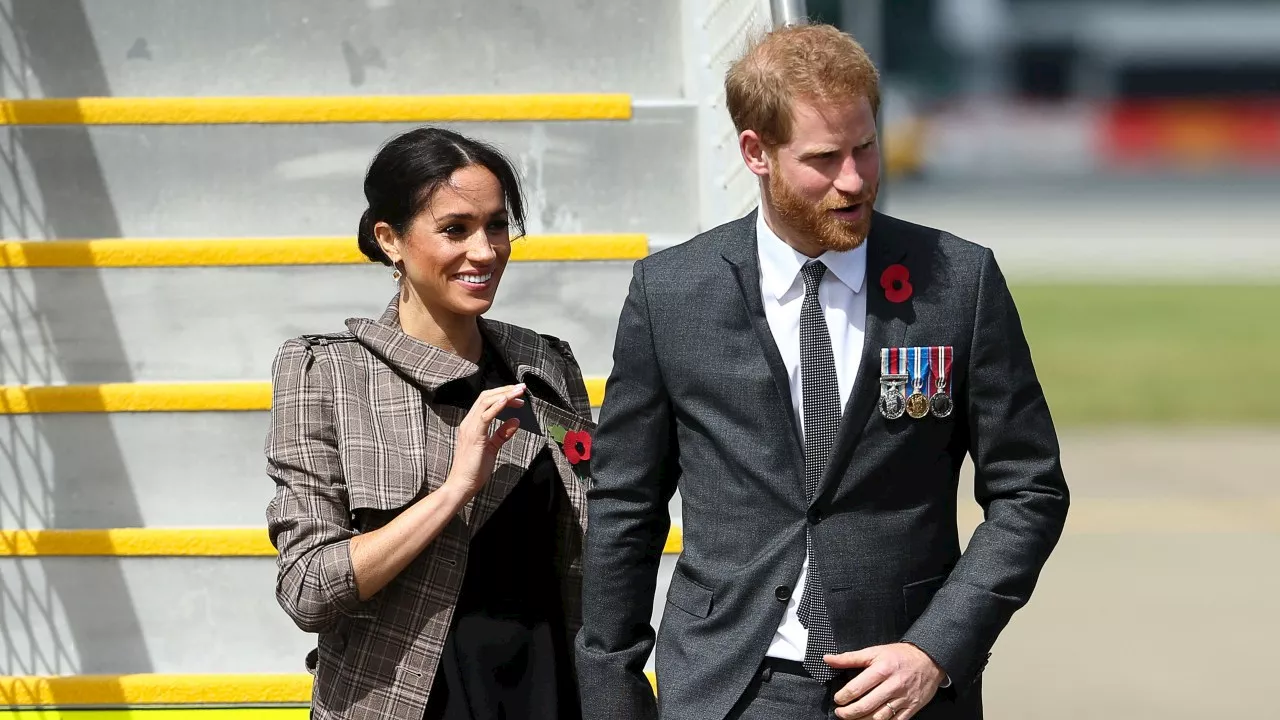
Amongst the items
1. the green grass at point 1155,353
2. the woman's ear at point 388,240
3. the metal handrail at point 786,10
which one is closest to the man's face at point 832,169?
the woman's ear at point 388,240

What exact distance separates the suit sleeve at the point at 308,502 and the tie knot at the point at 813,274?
808mm

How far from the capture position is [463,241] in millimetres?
2711

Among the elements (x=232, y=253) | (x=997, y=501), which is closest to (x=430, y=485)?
(x=997, y=501)

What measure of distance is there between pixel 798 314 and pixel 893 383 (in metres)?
0.18

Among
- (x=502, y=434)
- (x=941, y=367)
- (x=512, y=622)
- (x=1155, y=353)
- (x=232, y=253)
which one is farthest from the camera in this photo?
(x=1155, y=353)

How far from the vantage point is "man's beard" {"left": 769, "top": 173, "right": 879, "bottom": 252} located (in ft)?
7.46

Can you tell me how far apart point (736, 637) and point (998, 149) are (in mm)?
47016

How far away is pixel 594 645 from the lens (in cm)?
251

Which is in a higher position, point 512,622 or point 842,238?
point 842,238

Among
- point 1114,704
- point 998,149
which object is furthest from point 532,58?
point 998,149

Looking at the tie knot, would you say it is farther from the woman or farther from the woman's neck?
the woman's neck

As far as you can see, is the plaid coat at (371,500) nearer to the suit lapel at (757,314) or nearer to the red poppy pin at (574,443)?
the red poppy pin at (574,443)

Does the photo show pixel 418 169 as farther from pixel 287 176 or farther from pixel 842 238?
pixel 287 176

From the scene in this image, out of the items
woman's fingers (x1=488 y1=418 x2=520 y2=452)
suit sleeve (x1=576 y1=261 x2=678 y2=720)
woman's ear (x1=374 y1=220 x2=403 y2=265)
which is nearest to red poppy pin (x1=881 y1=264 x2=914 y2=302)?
suit sleeve (x1=576 y1=261 x2=678 y2=720)
